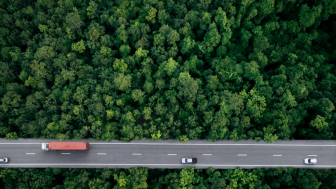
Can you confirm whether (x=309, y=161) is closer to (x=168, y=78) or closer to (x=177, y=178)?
(x=177, y=178)

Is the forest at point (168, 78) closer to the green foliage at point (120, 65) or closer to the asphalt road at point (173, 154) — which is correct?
the green foliage at point (120, 65)

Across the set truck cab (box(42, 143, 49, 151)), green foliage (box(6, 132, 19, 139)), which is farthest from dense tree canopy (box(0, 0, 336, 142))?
truck cab (box(42, 143, 49, 151))

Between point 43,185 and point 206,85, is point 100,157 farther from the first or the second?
point 206,85

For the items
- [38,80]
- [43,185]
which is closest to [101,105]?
[38,80]

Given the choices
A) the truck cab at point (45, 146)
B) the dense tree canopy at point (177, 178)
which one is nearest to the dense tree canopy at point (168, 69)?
the truck cab at point (45, 146)

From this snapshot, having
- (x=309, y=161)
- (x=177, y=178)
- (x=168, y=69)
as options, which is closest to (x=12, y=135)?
(x=177, y=178)

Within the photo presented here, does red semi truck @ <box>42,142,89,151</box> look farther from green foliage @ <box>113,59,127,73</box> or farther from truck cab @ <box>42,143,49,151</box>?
green foliage @ <box>113,59,127,73</box>
